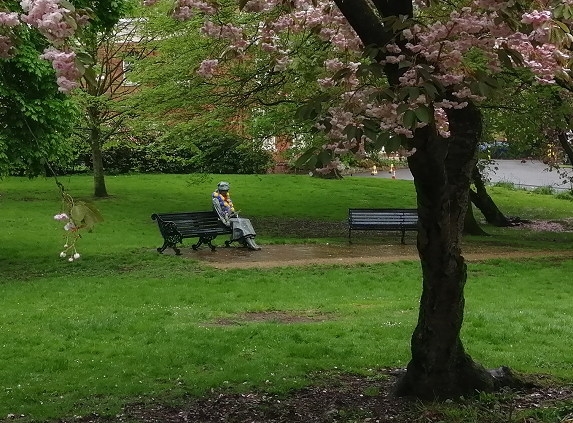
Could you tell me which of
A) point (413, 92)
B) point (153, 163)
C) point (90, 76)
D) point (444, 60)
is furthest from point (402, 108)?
point (153, 163)

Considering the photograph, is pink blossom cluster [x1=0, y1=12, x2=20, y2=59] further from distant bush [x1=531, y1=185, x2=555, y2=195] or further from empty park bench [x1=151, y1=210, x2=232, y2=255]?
distant bush [x1=531, y1=185, x2=555, y2=195]

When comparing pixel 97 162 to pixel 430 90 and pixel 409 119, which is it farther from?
pixel 409 119

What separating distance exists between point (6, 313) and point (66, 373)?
3448mm

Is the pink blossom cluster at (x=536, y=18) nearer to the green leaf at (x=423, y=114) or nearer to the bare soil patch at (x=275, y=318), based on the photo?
the green leaf at (x=423, y=114)

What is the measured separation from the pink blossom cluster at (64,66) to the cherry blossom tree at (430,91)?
1.35 metres

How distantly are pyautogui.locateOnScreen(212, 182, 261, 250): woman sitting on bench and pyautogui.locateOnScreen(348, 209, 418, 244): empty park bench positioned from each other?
9.52 ft

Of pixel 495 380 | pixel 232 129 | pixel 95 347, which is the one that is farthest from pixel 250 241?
pixel 495 380

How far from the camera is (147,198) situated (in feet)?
91.1

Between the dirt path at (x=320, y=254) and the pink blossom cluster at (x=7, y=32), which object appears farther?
the dirt path at (x=320, y=254)

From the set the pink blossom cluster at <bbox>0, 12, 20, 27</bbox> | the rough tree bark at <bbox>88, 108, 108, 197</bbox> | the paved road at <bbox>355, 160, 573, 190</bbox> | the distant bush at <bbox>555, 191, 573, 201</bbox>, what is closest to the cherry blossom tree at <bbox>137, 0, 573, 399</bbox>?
the pink blossom cluster at <bbox>0, 12, 20, 27</bbox>

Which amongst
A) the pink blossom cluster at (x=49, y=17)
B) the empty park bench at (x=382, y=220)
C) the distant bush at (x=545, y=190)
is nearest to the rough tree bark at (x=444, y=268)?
the pink blossom cluster at (x=49, y=17)

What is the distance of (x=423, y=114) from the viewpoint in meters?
3.72

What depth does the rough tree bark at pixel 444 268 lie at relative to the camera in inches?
211

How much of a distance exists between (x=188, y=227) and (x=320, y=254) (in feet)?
9.69
